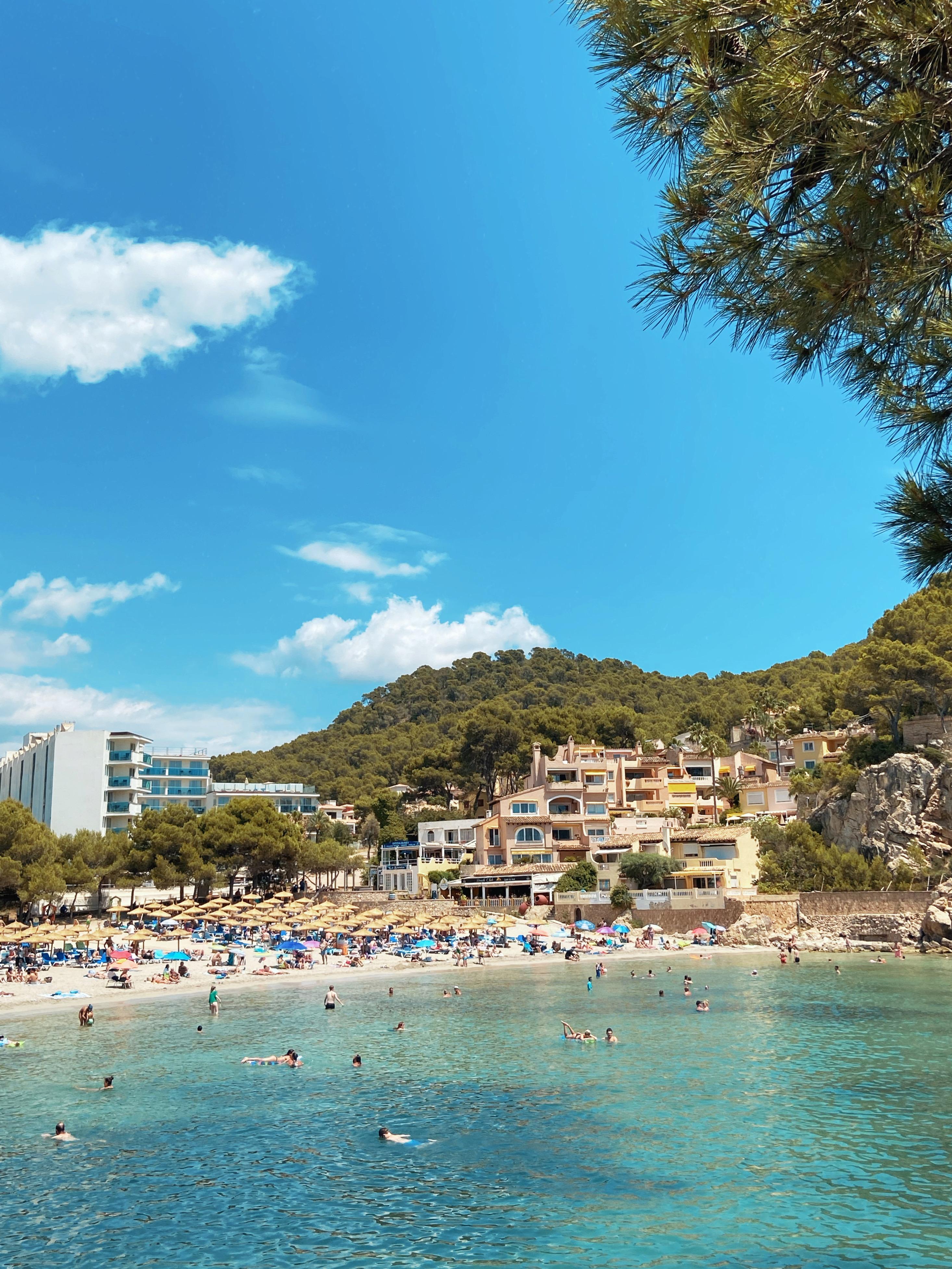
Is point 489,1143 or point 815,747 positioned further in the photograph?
point 815,747

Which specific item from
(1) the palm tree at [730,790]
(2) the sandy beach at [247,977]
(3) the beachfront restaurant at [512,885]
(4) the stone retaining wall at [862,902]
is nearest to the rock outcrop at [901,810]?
(4) the stone retaining wall at [862,902]

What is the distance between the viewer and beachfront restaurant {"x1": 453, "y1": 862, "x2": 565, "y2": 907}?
64.7 meters

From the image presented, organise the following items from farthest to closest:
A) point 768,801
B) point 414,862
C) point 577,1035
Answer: point 768,801, point 414,862, point 577,1035

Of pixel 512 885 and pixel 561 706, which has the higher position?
pixel 561 706

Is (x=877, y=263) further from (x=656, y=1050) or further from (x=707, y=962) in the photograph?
(x=707, y=962)

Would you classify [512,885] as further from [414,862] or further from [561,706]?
[561,706]

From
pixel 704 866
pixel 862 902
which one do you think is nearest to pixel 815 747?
pixel 704 866

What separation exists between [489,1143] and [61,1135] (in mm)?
8326

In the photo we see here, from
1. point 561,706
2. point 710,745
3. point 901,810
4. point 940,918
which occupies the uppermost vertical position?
point 561,706

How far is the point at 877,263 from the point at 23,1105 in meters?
23.8

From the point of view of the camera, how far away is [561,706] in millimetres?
120562

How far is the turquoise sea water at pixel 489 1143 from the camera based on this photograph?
1349 centimetres

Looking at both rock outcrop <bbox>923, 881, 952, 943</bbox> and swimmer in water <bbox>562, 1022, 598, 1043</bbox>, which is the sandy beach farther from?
swimmer in water <bbox>562, 1022, 598, 1043</bbox>

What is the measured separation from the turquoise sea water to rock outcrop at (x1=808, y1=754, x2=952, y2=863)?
25133 mm
